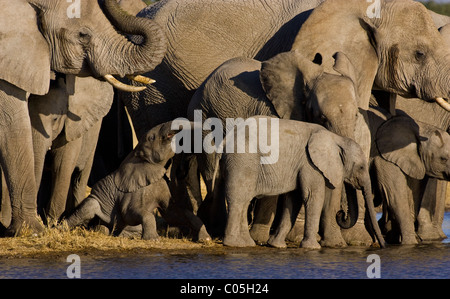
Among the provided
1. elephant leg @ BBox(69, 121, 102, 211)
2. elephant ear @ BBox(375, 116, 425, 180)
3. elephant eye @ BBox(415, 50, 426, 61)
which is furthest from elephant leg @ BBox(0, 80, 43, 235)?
elephant eye @ BBox(415, 50, 426, 61)

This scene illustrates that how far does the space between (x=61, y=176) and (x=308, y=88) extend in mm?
2200

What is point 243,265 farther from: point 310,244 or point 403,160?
point 403,160

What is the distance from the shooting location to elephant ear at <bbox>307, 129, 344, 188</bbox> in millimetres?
9773

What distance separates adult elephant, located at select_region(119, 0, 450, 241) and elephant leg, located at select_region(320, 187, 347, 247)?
426mm

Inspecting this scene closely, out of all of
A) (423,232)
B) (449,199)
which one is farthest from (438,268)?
(449,199)

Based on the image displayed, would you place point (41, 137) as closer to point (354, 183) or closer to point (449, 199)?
point (354, 183)

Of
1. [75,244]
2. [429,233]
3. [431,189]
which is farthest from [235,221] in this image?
[431,189]

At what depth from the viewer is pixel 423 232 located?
1120cm

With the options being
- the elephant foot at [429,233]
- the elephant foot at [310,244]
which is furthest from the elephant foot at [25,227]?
the elephant foot at [429,233]

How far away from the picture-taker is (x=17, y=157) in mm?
9742

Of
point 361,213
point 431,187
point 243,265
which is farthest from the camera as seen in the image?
point 431,187

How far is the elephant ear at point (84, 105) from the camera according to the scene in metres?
10.8

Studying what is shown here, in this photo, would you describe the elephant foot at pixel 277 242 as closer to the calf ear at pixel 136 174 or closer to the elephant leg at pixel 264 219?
the elephant leg at pixel 264 219

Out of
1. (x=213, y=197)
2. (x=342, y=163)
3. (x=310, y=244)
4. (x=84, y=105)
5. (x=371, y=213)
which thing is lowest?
(x=310, y=244)
